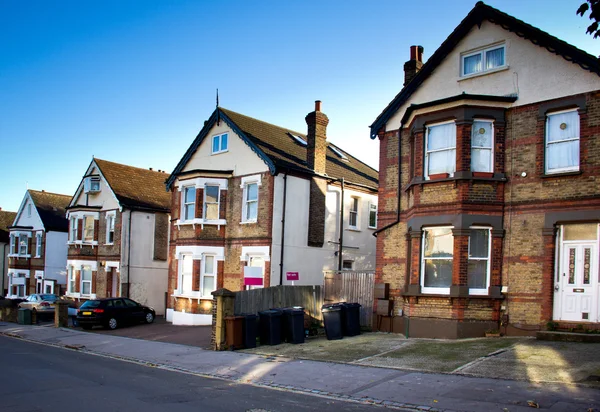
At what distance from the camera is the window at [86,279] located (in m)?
34.3

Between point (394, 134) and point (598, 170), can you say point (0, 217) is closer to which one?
point (394, 134)

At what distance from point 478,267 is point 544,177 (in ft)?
10.4

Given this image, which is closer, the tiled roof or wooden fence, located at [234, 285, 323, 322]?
wooden fence, located at [234, 285, 323, 322]

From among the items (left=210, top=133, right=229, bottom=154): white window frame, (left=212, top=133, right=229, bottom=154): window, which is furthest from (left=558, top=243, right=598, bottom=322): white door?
(left=212, top=133, right=229, bottom=154): window

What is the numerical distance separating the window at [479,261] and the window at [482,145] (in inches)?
74.7

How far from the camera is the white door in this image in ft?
48.2

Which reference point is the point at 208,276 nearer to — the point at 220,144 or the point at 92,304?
the point at 92,304

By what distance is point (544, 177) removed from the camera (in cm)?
1569

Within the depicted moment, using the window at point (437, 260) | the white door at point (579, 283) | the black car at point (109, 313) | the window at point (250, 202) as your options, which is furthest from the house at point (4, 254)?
the white door at point (579, 283)

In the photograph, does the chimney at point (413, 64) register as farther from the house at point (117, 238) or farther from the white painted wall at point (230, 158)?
the house at point (117, 238)

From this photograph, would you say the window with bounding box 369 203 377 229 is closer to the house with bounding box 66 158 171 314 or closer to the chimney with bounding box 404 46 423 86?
the chimney with bounding box 404 46 423 86

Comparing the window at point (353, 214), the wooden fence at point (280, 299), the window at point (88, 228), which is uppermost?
the window at point (353, 214)

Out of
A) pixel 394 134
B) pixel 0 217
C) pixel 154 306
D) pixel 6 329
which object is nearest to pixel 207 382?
pixel 394 134

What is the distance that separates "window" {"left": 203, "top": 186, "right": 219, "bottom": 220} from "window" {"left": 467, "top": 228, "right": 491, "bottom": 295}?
13.1m
